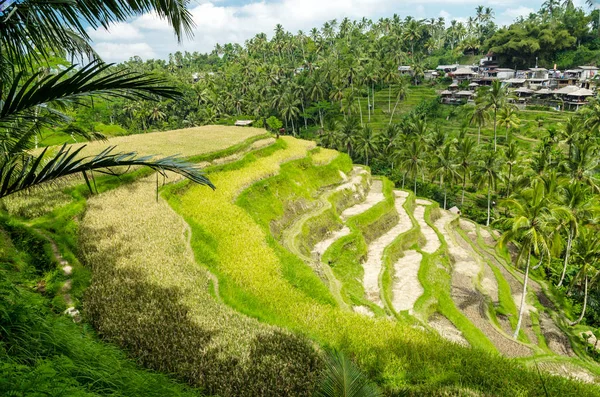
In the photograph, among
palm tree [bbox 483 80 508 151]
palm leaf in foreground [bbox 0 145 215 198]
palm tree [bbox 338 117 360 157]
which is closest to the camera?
palm leaf in foreground [bbox 0 145 215 198]

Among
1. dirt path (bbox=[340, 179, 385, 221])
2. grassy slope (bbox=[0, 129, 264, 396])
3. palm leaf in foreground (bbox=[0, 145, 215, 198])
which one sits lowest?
dirt path (bbox=[340, 179, 385, 221])

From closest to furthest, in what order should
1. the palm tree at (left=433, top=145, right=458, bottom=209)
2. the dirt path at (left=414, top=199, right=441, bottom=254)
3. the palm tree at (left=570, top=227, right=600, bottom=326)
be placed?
the palm tree at (left=570, top=227, right=600, bottom=326) < the dirt path at (left=414, top=199, right=441, bottom=254) < the palm tree at (left=433, top=145, right=458, bottom=209)

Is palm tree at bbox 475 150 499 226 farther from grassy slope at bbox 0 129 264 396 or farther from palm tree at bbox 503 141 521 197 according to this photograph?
grassy slope at bbox 0 129 264 396

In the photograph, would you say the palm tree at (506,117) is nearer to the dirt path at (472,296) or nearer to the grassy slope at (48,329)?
the dirt path at (472,296)

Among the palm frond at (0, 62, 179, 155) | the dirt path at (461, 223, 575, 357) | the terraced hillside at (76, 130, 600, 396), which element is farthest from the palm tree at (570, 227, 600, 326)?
the palm frond at (0, 62, 179, 155)

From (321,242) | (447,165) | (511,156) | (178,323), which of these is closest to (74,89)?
(178,323)

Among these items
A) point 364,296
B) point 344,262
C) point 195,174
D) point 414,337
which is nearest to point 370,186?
point 344,262

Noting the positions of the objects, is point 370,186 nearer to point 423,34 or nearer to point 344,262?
point 344,262

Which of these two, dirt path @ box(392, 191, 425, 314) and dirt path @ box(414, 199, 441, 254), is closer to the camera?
dirt path @ box(392, 191, 425, 314)
